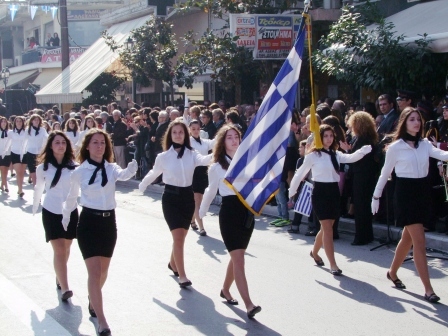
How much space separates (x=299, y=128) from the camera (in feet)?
42.0

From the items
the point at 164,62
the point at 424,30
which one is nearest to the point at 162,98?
the point at 164,62

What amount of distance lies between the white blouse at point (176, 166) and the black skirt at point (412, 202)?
6.96ft

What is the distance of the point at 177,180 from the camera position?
833cm

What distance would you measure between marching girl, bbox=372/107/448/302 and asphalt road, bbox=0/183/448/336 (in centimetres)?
52

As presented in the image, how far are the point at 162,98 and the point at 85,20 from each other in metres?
19.6

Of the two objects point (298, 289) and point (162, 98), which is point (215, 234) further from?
point (162, 98)

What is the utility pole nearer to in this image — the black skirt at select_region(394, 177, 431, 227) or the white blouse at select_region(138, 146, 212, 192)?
the white blouse at select_region(138, 146, 212, 192)

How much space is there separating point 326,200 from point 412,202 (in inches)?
54.3

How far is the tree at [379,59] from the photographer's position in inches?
501

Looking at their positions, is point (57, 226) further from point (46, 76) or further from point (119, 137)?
point (46, 76)

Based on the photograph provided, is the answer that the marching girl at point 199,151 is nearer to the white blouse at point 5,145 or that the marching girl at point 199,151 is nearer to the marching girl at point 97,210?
the marching girl at point 97,210

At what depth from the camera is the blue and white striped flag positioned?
6602mm

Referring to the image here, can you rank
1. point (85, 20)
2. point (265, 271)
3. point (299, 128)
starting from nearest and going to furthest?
point (265, 271) < point (299, 128) < point (85, 20)

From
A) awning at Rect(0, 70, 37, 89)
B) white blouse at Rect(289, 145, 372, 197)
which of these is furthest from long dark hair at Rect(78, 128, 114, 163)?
awning at Rect(0, 70, 37, 89)
